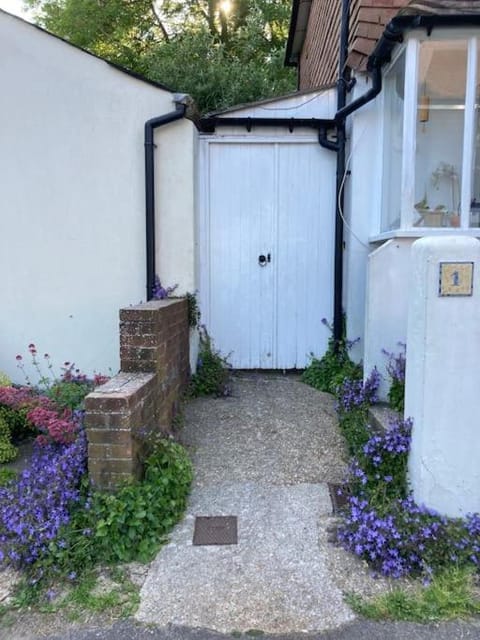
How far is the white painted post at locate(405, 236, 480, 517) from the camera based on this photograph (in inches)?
106

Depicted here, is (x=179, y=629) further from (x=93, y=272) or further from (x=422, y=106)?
A: (x=422, y=106)

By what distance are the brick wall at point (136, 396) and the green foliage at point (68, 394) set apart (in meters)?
0.81

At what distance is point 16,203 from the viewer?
503 cm

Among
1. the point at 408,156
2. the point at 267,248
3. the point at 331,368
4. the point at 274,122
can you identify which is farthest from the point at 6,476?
the point at 274,122

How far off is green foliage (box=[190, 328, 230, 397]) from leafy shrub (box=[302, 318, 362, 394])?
979 mm

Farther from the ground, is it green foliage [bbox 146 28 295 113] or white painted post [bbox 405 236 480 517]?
green foliage [bbox 146 28 295 113]

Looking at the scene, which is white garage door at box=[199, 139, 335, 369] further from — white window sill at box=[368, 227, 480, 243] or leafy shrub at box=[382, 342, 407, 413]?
leafy shrub at box=[382, 342, 407, 413]

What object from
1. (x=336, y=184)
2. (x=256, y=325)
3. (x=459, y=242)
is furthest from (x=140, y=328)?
(x=336, y=184)

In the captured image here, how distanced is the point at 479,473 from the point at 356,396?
4.73ft

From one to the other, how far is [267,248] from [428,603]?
4077mm

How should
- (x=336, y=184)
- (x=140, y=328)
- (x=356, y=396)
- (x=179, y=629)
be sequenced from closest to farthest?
(x=179, y=629) → (x=140, y=328) → (x=356, y=396) → (x=336, y=184)

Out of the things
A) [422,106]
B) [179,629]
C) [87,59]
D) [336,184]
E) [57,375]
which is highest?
[87,59]

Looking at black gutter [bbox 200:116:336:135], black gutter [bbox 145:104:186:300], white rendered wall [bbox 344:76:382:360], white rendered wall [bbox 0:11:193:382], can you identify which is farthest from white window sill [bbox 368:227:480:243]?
black gutter [bbox 145:104:186:300]

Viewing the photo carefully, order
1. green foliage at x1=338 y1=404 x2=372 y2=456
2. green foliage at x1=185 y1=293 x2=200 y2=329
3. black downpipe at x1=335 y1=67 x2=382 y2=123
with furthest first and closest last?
1. green foliage at x1=185 y1=293 x2=200 y2=329
2. black downpipe at x1=335 y1=67 x2=382 y2=123
3. green foliage at x1=338 y1=404 x2=372 y2=456
